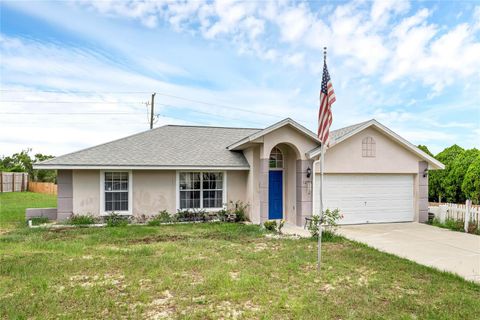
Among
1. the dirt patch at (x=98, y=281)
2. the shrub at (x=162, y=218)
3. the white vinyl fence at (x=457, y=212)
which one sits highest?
the white vinyl fence at (x=457, y=212)

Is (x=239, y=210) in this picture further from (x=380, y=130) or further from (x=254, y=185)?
(x=380, y=130)

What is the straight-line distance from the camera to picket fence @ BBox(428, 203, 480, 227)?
37.1 feet

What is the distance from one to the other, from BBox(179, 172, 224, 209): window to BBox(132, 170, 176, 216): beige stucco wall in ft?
1.42

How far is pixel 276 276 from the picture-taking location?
6.28m

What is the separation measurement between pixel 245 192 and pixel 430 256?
779 centimetres

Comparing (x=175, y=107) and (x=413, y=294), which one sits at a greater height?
(x=175, y=107)

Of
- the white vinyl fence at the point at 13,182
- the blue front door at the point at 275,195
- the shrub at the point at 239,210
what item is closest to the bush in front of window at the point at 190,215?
the shrub at the point at 239,210

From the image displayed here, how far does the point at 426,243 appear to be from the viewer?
9.45 metres

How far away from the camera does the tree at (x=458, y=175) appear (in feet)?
57.5

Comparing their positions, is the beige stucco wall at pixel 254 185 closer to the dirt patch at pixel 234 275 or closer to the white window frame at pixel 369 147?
the white window frame at pixel 369 147

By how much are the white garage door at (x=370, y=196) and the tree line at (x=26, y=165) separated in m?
35.2

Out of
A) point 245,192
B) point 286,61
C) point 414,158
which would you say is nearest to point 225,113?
point 286,61

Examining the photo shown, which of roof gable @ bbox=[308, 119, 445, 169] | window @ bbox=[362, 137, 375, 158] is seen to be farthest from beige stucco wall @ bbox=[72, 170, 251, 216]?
window @ bbox=[362, 137, 375, 158]

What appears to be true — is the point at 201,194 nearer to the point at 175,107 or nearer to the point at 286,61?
the point at 286,61
